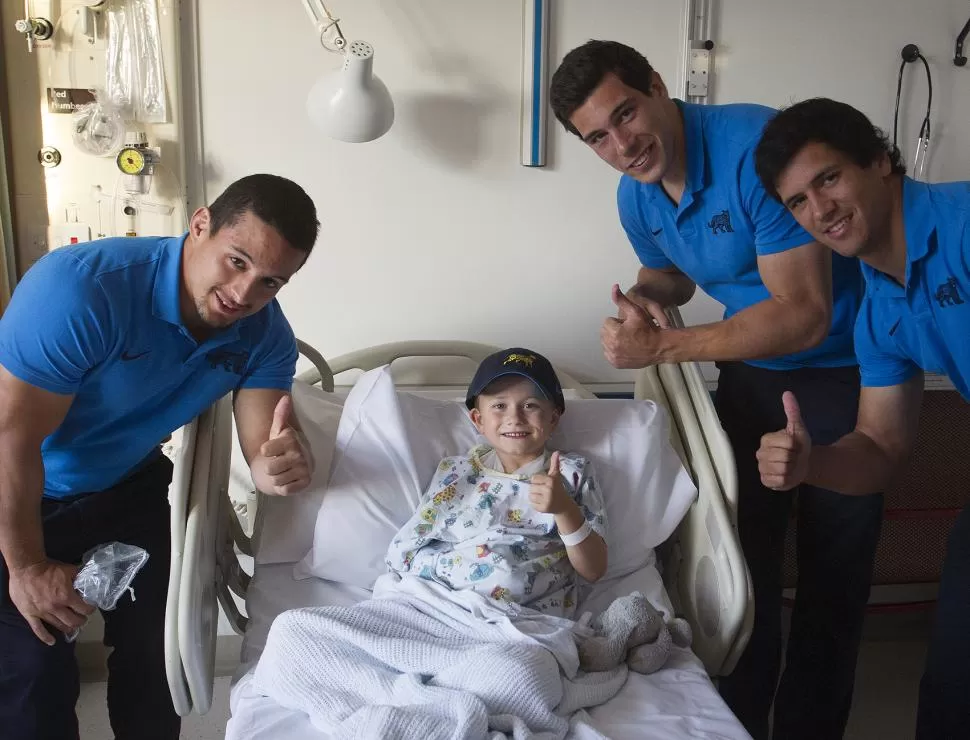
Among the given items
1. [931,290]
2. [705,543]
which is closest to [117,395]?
[705,543]

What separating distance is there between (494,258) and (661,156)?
87cm

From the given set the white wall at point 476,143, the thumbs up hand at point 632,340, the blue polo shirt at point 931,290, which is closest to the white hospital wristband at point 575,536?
the thumbs up hand at point 632,340

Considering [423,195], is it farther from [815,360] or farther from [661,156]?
[815,360]

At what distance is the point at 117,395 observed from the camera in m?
1.74

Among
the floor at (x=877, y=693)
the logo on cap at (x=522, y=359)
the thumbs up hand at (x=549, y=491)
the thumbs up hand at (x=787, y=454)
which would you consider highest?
the logo on cap at (x=522, y=359)

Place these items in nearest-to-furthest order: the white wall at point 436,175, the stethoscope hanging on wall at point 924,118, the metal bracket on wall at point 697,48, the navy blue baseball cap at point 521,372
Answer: the navy blue baseball cap at point 521,372 < the white wall at point 436,175 < the metal bracket on wall at point 697,48 < the stethoscope hanging on wall at point 924,118

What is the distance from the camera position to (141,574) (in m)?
1.96

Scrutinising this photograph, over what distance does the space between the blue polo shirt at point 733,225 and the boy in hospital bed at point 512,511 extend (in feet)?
1.56

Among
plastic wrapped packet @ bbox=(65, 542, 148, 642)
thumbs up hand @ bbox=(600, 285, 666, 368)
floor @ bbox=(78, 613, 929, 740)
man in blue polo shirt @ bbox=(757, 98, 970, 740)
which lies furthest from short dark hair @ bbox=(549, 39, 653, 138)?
floor @ bbox=(78, 613, 929, 740)

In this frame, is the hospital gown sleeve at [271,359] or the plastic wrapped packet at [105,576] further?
the hospital gown sleeve at [271,359]

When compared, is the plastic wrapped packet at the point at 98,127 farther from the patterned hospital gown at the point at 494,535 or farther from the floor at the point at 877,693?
the floor at the point at 877,693

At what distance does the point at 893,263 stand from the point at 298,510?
1.43 m

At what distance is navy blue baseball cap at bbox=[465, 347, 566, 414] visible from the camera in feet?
6.58

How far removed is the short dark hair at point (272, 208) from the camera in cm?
167
